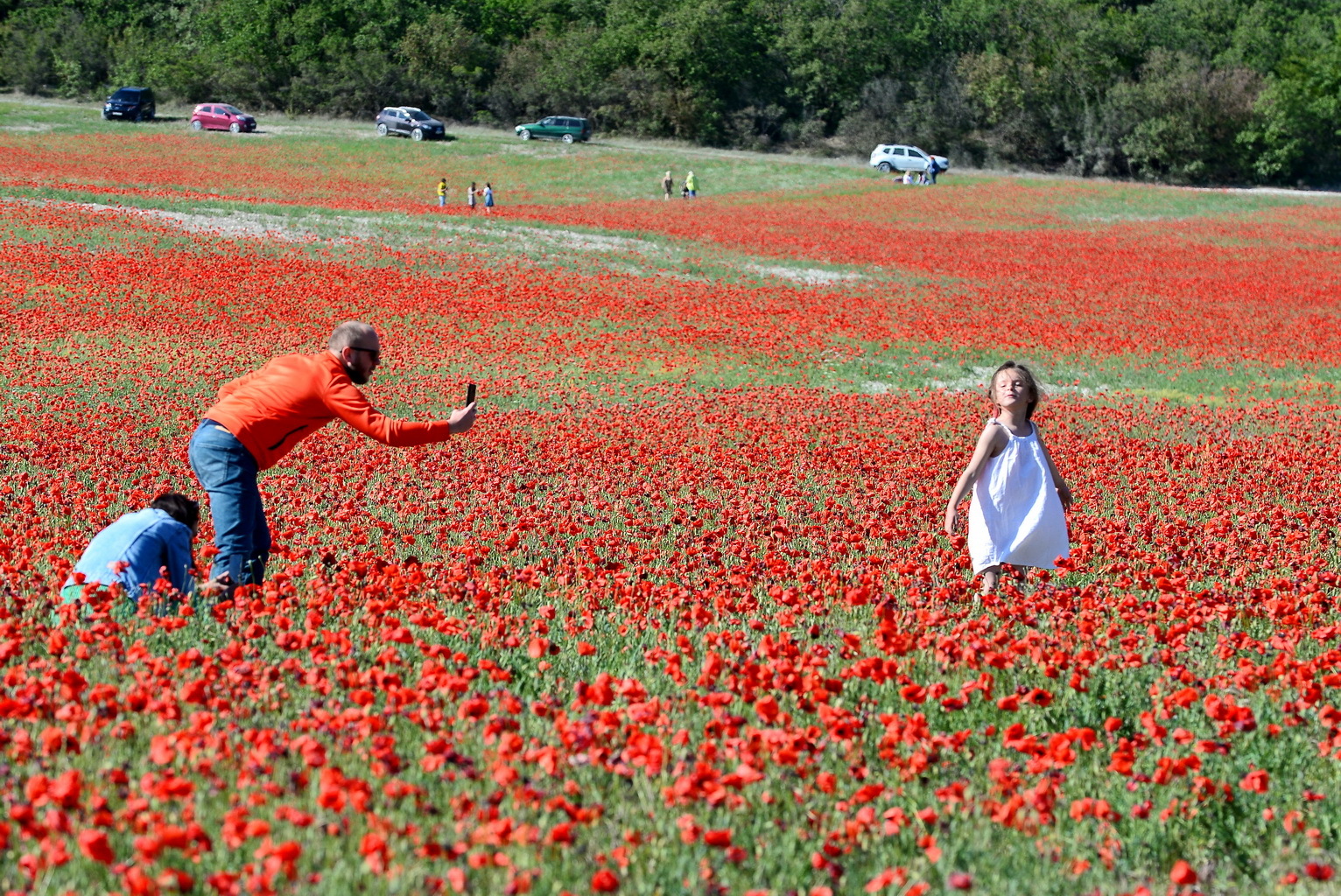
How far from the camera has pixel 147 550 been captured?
6543mm

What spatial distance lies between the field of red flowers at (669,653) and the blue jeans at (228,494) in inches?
20.6

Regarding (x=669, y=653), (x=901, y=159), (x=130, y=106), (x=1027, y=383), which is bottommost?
(x=669, y=653)

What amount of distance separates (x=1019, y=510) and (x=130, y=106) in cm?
7028

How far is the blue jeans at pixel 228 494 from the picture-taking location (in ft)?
22.5

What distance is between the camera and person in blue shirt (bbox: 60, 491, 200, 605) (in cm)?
642

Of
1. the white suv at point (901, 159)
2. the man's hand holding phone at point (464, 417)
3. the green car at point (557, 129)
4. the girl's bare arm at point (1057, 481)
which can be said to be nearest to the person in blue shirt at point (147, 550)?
the man's hand holding phone at point (464, 417)

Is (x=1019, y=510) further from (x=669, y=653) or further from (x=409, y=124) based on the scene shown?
(x=409, y=124)

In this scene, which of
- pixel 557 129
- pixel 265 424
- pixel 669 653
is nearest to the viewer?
pixel 669 653

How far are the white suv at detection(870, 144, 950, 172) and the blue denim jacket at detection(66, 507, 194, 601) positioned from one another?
59.1m

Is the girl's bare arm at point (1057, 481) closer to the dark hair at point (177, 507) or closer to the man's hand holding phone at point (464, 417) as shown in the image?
the man's hand holding phone at point (464, 417)

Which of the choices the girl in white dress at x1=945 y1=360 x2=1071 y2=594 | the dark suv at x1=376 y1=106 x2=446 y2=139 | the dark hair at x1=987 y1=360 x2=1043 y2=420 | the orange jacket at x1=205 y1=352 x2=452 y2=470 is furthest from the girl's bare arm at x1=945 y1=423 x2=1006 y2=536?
the dark suv at x1=376 y1=106 x2=446 y2=139

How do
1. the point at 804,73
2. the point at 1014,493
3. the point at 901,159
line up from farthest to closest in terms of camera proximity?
the point at 804,73, the point at 901,159, the point at 1014,493

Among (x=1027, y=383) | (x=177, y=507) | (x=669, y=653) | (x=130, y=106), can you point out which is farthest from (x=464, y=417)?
(x=130, y=106)

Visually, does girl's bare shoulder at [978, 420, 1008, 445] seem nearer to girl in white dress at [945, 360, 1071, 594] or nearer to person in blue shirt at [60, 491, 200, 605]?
girl in white dress at [945, 360, 1071, 594]
